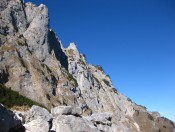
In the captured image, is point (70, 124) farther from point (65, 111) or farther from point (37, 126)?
point (37, 126)

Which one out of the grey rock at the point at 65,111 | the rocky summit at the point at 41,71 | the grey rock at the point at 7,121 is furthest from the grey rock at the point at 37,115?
the rocky summit at the point at 41,71

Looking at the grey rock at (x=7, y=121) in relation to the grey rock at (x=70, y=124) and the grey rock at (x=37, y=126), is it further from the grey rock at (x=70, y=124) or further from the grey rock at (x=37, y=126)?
the grey rock at (x=70, y=124)

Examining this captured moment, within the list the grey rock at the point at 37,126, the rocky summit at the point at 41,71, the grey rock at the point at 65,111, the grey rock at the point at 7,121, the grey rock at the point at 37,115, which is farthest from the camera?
the rocky summit at the point at 41,71

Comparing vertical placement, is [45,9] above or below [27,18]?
above

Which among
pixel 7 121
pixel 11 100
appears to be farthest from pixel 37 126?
pixel 11 100

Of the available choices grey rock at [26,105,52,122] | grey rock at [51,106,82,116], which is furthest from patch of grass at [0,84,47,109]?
grey rock at [26,105,52,122]

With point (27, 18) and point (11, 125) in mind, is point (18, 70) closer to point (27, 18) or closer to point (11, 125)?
point (27, 18)

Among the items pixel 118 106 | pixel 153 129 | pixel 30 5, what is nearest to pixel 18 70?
pixel 30 5

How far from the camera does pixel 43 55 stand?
444 feet

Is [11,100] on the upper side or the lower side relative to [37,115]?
upper

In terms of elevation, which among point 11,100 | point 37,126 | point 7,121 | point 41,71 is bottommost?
point 7,121

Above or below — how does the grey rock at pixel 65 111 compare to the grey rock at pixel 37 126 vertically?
above

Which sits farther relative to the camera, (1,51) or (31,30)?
(31,30)

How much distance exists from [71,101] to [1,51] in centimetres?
3542
